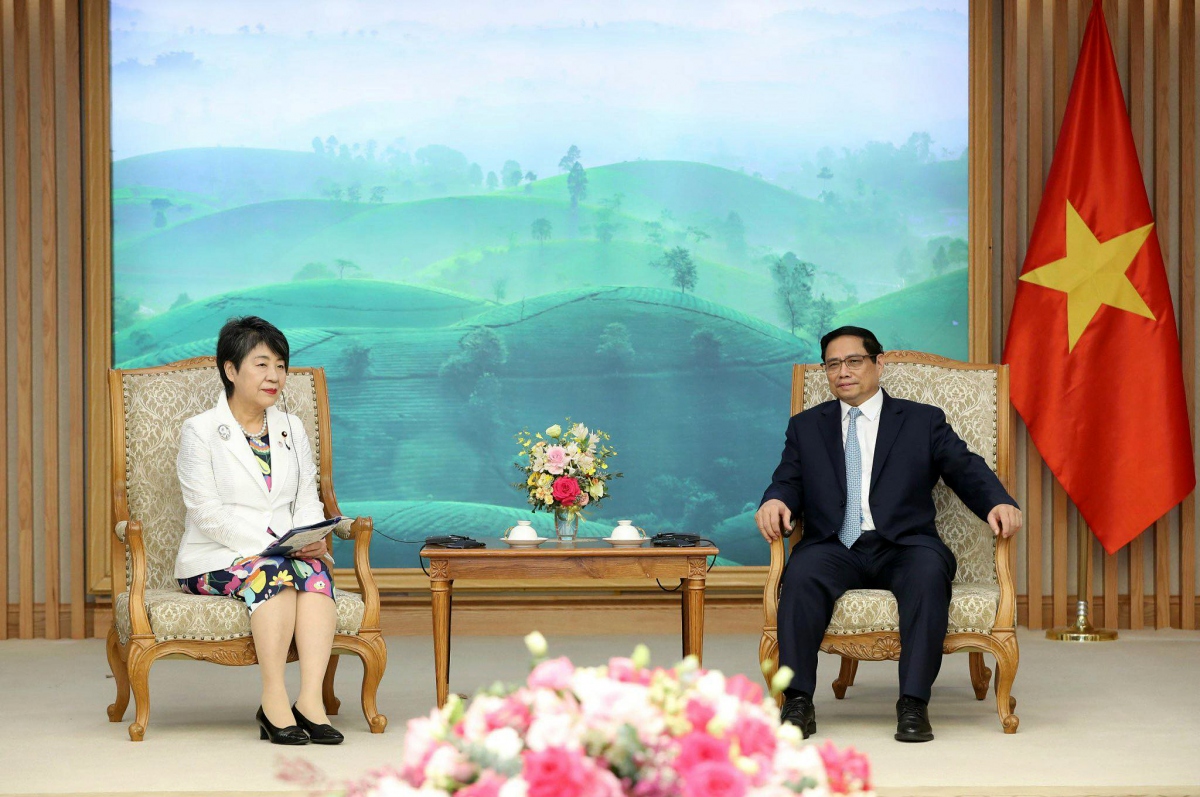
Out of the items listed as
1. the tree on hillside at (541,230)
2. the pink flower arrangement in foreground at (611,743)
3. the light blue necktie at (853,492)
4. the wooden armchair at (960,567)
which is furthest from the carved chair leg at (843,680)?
the pink flower arrangement in foreground at (611,743)

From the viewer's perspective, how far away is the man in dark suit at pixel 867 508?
3492 mm

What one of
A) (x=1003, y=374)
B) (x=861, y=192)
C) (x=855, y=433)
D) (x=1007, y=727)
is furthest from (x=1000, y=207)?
(x=1007, y=727)

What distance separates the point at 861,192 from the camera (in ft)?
19.1

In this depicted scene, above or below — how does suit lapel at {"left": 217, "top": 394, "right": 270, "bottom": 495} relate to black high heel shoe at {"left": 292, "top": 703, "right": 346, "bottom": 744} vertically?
above

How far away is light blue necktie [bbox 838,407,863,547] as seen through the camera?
3836 mm

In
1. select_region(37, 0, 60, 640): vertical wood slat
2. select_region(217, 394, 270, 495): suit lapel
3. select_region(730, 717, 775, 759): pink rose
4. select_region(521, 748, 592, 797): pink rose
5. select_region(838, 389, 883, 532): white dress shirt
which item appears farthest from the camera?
select_region(37, 0, 60, 640): vertical wood slat

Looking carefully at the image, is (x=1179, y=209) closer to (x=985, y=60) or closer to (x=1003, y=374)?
(x=985, y=60)

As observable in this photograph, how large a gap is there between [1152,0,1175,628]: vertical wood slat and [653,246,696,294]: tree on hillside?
2103mm

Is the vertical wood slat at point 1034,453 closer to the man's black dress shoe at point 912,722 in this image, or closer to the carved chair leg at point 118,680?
the man's black dress shoe at point 912,722

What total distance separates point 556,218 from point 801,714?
305 cm

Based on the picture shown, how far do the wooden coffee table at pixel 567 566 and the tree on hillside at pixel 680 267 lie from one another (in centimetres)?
223

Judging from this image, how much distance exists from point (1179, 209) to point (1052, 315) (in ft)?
2.93

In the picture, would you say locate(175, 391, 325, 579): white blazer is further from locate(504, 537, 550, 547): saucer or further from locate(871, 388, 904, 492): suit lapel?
locate(871, 388, 904, 492): suit lapel

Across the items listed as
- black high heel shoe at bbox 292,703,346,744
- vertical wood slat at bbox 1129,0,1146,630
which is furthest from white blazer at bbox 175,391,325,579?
vertical wood slat at bbox 1129,0,1146,630
